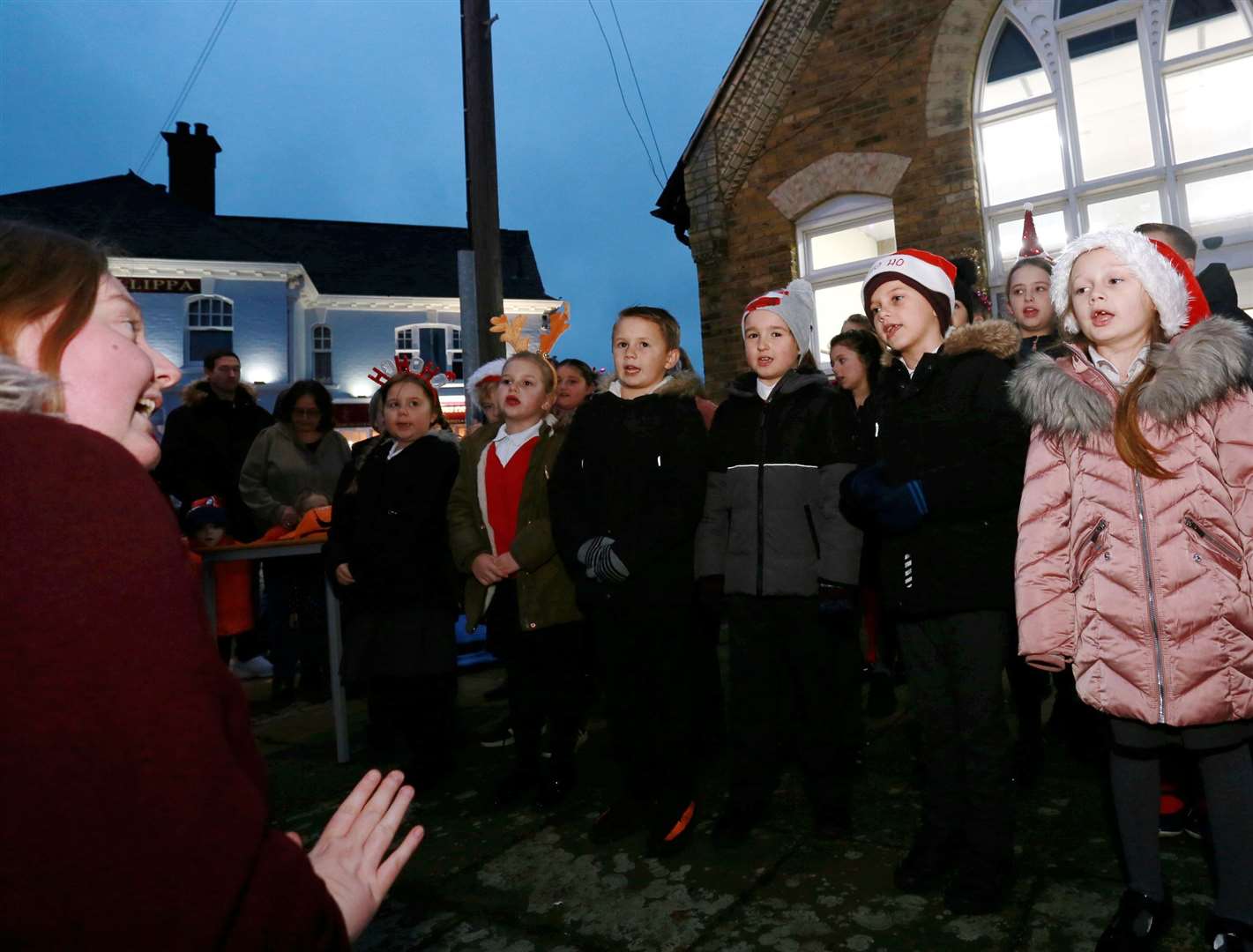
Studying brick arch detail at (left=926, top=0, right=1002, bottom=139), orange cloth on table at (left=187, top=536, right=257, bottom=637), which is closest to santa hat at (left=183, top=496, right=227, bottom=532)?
orange cloth on table at (left=187, top=536, right=257, bottom=637)

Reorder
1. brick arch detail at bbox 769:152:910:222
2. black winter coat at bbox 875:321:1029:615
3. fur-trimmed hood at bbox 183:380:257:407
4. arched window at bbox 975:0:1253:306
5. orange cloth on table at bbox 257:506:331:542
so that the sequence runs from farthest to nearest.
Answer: brick arch detail at bbox 769:152:910:222 → arched window at bbox 975:0:1253:306 → fur-trimmed hood at bbox 183:380:257:407 → orange cloth on table at bbox 257:506:331:542 → black winter coat at bbox 875:321:1029:615

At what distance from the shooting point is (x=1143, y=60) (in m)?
7.46

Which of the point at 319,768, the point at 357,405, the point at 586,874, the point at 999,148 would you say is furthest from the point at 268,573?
the point at 357,405

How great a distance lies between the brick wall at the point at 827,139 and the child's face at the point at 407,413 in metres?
5.35

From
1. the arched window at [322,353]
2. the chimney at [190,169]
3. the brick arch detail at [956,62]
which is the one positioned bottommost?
the brick arch detail at [956,62]

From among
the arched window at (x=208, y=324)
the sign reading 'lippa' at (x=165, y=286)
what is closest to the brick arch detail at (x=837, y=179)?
the arched window at (x=208, y=324)

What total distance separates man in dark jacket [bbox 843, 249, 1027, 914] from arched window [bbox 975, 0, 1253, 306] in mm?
6128

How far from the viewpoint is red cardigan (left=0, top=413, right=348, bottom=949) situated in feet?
2.18

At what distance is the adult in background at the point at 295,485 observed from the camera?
17.1ft

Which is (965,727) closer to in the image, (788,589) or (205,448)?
(788,589)

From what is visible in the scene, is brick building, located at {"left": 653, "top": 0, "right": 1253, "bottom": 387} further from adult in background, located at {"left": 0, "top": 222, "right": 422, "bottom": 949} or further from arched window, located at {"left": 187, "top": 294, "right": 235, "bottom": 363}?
arched window, located at {"left": 187, "top": 294, "right": 235, "bottom": 363}

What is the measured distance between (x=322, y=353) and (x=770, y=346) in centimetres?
2462

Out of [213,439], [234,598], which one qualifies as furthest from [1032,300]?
[213,439]

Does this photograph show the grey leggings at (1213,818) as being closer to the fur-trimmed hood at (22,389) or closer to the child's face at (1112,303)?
the child's face at (1112,303)
